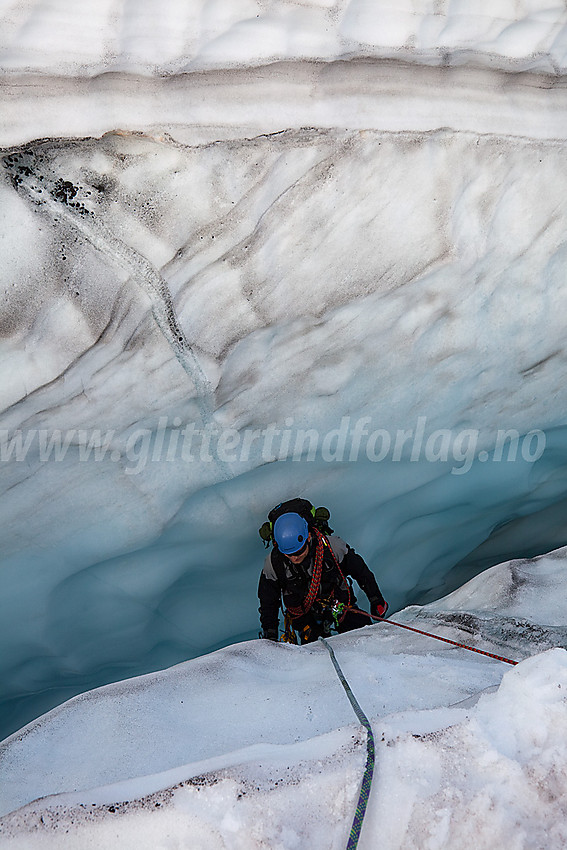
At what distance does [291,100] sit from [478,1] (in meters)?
0.59

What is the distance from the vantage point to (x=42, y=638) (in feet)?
9.27

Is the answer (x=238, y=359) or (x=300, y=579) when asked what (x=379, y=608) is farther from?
(x=238, y=359)

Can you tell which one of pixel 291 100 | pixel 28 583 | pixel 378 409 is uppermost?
pixel 291 100

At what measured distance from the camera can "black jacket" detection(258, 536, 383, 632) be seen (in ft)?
8.53

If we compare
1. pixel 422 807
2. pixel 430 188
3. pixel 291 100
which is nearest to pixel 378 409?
pixel 430 188

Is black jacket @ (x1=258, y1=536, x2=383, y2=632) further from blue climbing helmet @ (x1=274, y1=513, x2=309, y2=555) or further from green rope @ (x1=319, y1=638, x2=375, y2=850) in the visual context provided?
green rope @ (x1=319, y1=638, x2=375, y2=850)

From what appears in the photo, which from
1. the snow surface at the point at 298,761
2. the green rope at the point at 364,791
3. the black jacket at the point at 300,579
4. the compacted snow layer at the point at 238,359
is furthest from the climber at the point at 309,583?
the green rope at the point at 364,791

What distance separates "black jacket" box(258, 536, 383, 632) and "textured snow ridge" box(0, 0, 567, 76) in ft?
5.48

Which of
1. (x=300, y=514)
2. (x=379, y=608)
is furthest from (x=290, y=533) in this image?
(x=379, y=608)

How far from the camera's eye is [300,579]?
8.64ft

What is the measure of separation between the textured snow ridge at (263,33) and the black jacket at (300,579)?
1671mm

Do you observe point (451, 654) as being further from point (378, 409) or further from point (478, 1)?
point (478, 1)

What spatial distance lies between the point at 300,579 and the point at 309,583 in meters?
0.04

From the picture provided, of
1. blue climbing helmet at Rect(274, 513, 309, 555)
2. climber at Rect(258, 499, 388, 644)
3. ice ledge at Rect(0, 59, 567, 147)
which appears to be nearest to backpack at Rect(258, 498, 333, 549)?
climber at Rect(258, 499, 388, 644)
